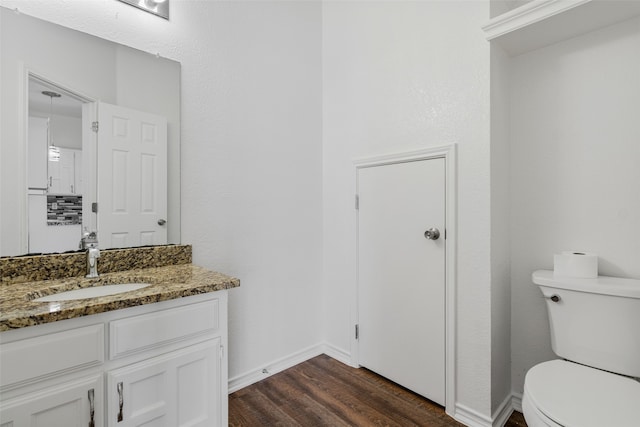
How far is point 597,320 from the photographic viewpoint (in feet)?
4.67

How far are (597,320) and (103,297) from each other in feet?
6.83

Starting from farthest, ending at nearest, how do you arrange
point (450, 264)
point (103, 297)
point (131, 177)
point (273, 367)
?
point (273, 367) → point (450, 264) → point (131, 177) → point (103, 297)

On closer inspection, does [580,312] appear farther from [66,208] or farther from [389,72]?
[66,208]

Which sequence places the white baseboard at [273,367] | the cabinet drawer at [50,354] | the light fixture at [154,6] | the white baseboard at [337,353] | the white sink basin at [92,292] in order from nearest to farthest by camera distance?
the cabinet drawer at [50,354] → the white sink basin at [92,292] → the light fixture at [154,6] → the white baseboard at [273,367] → the white baseboard at [337,353]

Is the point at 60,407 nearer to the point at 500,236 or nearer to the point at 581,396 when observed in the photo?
the point at 581,396

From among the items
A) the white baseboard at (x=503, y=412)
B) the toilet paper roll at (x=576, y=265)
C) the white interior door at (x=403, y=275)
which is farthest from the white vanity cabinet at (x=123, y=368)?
the toilet paper roll at (x=576, y=265)

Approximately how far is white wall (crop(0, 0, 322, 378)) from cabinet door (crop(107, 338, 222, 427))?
0.67m

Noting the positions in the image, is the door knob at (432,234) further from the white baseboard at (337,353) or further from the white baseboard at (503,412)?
the white baseboard at (337,353)

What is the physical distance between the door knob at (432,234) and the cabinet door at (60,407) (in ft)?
5.49

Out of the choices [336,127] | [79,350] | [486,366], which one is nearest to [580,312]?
[486,366]

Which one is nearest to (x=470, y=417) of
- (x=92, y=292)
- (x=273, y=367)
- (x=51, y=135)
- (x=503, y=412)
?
(x=503, y=412)

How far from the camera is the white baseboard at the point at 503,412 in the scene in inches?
65.9

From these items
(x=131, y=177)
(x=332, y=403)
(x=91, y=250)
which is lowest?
(x=332, y=403)

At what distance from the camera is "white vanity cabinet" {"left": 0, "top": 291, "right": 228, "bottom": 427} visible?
948mm
